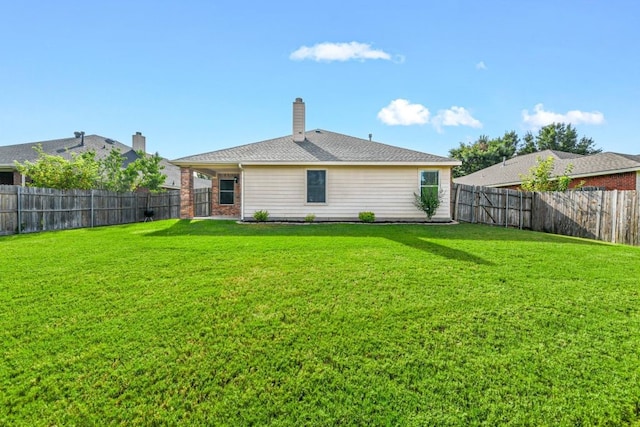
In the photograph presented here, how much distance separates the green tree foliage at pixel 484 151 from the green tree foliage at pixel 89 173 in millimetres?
29551

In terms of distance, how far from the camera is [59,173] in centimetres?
1280

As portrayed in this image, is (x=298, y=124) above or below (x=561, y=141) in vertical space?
below

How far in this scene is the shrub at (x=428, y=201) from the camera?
11570 mm

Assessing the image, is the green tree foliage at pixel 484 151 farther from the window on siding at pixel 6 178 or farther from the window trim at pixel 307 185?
the window on siding at pixel 6 178

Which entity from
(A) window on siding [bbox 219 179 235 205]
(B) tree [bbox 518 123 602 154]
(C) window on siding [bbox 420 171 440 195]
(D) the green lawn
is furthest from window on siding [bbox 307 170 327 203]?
(B) tree [bbox 518 123 602 154]

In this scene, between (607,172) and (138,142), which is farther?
(138,142)

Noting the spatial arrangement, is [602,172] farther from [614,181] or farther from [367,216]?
[367,216]

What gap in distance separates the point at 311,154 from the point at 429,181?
188 inches

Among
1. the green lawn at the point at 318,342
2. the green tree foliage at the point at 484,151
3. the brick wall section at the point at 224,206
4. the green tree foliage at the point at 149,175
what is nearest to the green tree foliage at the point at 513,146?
the green tree foliage at the point at 484,151

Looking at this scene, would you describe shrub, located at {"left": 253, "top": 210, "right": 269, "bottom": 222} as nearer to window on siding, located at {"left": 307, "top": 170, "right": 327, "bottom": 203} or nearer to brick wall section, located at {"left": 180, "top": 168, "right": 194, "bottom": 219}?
window on siding, located at {"left": 307, "top": 170, "right": 327, "bottom": 203}

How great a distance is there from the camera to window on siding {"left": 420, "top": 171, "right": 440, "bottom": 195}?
11.9m

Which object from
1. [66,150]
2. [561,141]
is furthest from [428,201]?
[561,141]

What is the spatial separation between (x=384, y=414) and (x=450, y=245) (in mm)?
5609

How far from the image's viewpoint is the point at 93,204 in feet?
42.7
